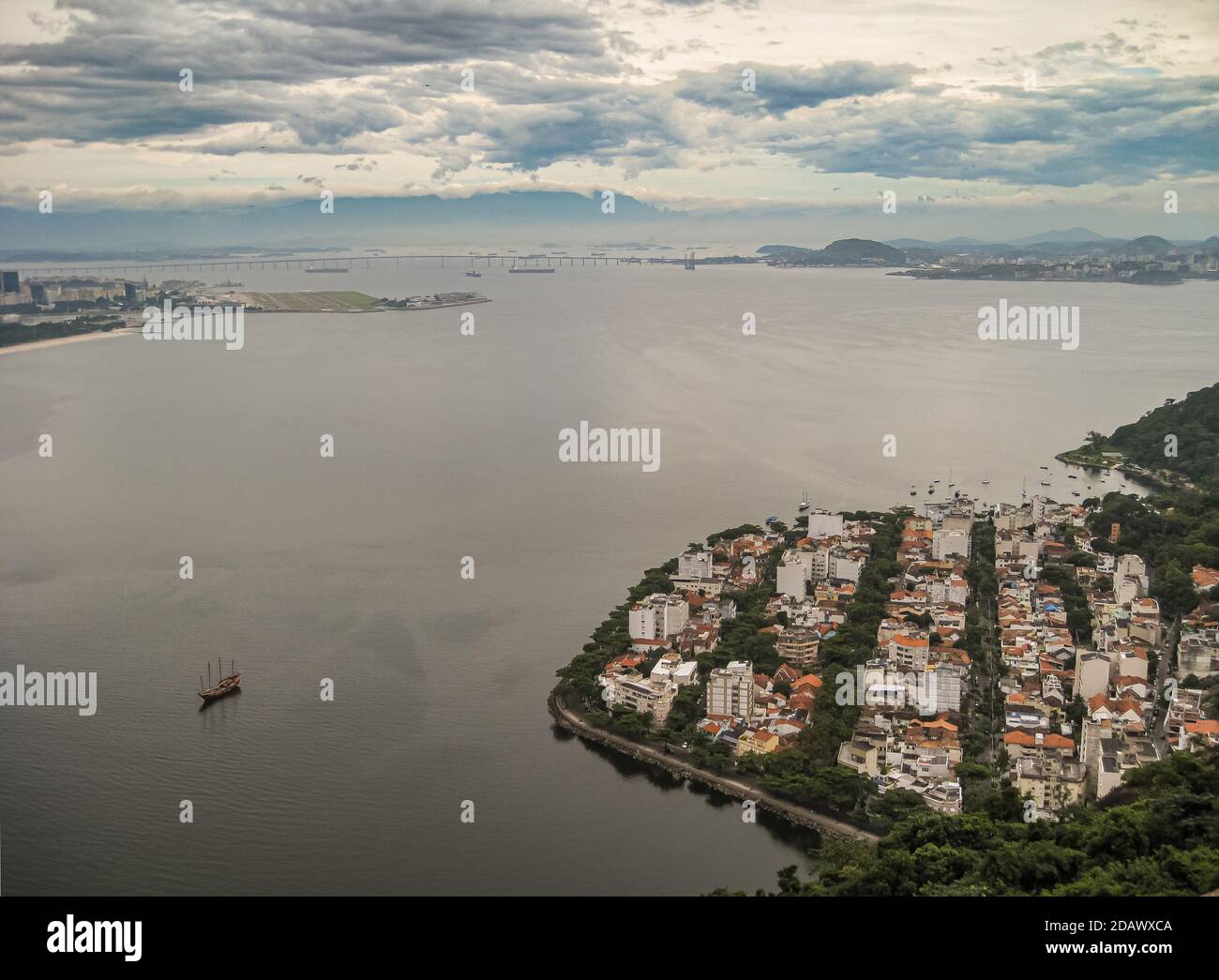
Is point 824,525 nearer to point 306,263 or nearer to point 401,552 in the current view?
point 401,552

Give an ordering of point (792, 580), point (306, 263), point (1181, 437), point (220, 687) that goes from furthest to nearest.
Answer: point (306, 263), point (1181, 437), point (792, 580), point (220, 687)

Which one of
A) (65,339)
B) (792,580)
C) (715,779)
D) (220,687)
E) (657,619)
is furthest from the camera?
(65,339)

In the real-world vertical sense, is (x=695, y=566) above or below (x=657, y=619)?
above

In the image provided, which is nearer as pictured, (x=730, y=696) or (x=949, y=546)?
(x=730, y=696)

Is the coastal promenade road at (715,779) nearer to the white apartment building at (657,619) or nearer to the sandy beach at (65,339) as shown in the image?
the white apartment building at (657,619)

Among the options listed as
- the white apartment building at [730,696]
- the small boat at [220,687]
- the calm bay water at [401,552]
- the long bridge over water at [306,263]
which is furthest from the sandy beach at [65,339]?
the white apartment building at [730,696]

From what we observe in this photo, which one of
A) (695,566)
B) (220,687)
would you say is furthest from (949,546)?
(220,687)

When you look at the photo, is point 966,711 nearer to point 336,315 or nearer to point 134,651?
point 134,651
